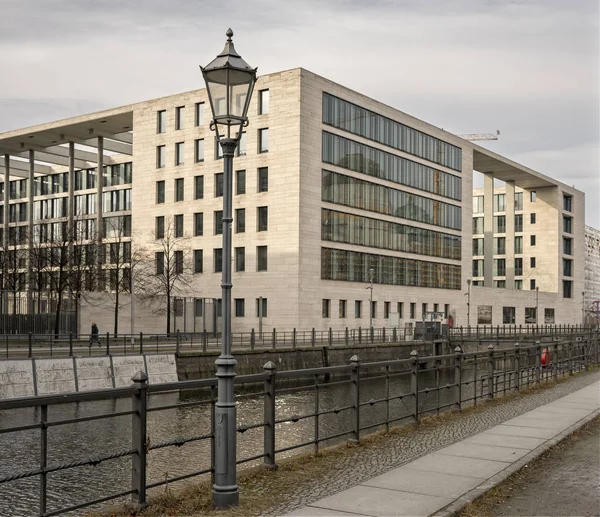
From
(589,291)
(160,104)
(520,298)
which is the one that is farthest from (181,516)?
(589,291)

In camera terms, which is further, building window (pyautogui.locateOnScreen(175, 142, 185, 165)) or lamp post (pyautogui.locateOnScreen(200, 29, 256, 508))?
building window (pyautogui.locateOnScreen(175, 142, 185, 165))

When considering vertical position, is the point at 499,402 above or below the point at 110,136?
below

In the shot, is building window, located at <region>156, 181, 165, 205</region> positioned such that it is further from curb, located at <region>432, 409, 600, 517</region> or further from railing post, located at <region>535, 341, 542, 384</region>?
curb, located at <region>432, 409, 600, 517</region>

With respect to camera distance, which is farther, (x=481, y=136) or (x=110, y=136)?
(x=481, y=136)

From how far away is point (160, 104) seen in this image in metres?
75.0

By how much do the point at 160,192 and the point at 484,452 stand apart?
6623 centimetres

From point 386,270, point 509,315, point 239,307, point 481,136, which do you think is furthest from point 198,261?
point 481,136

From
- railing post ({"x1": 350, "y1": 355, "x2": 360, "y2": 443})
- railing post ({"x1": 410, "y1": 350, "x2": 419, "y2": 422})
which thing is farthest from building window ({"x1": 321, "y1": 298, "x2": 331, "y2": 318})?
railing post ({"x1": 350, "y1": 355, "x2": 360, "y2": 443})

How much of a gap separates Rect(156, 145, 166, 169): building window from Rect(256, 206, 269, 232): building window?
39.5ft

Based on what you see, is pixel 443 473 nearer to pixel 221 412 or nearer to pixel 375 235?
pixel 221 412

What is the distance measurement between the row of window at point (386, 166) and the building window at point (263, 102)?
5.46m

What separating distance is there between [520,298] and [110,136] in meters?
55.6

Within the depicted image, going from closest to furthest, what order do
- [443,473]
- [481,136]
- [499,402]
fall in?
1. [443,473]
2. [499,402]
3. [481,136]

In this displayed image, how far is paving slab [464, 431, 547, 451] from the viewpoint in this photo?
1258 centimetres
